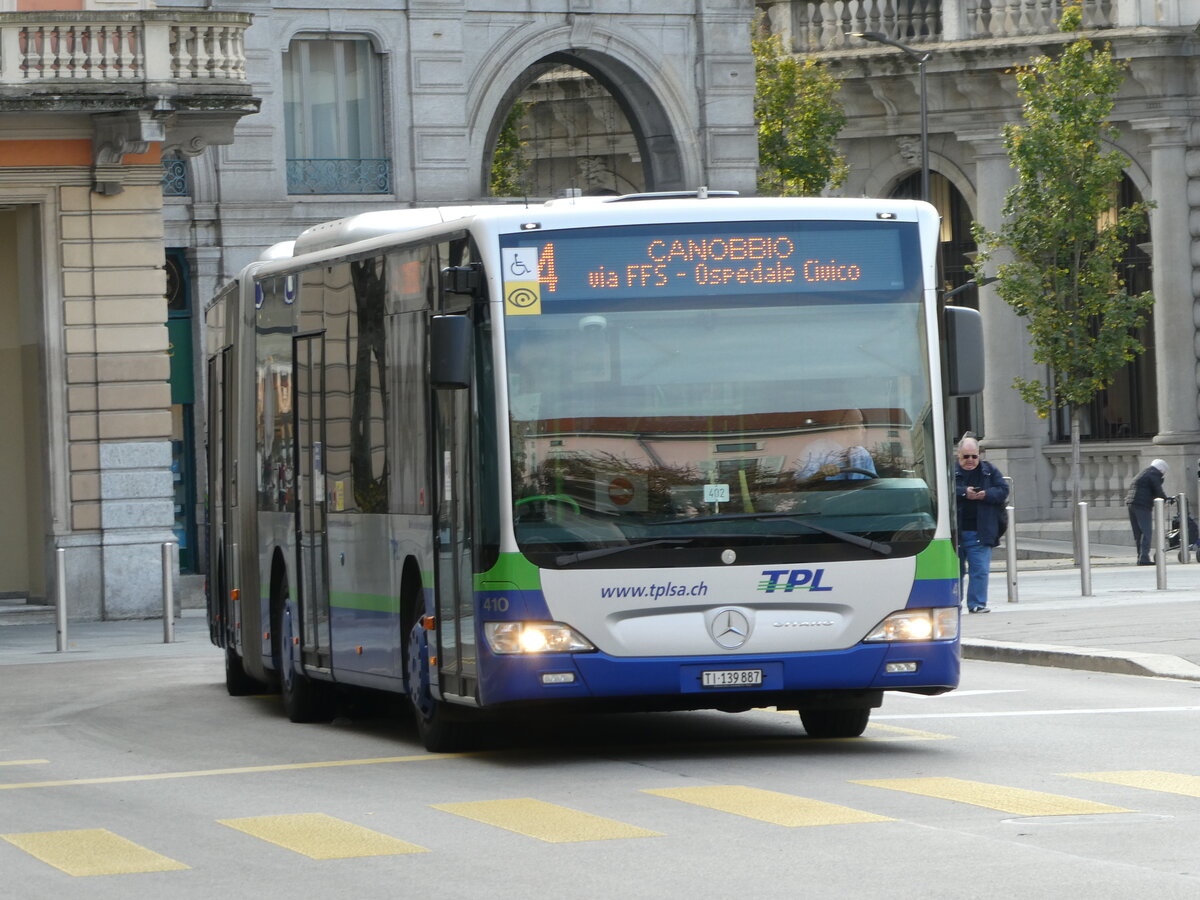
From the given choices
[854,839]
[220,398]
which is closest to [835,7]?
[220,398]

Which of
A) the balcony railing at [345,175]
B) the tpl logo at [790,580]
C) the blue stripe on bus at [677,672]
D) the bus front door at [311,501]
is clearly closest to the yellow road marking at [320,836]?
the blue stripe on bus at [677,672]

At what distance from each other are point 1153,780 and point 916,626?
1.78 m

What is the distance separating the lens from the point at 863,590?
1325 cm

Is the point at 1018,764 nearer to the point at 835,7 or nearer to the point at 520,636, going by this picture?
the point at 520,636

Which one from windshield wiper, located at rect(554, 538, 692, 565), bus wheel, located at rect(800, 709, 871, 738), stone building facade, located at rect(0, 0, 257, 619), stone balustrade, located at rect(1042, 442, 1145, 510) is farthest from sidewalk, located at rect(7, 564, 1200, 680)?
stone balustrade, located at rect(1042, 442, 1145, 510)

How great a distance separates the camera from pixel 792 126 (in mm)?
42938

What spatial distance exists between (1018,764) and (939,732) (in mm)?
1804

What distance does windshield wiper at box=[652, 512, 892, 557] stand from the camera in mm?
13094

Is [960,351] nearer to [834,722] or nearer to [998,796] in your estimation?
[834,722]

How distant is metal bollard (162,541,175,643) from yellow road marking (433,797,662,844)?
43.6 feet

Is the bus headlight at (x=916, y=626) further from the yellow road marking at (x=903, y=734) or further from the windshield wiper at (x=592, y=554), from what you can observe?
the windshield wiper at (x=592, y=554)

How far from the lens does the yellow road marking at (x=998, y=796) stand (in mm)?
10906

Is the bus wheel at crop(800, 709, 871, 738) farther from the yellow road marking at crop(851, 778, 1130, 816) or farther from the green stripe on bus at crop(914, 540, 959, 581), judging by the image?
the yellow road marking at crop(851, 778, 1130, 816)

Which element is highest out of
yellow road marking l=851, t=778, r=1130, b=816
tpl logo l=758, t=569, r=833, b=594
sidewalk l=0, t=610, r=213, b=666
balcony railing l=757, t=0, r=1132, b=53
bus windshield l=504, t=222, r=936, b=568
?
balcony railing l=757, t=0, r=1132, b=53
